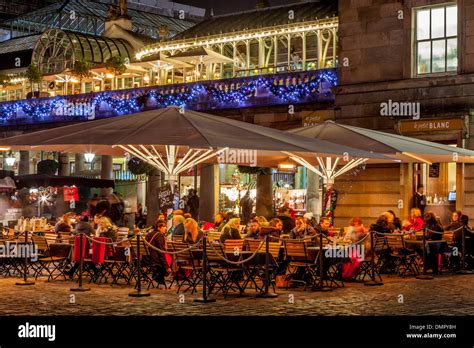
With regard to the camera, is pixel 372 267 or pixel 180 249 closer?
pixel 180 249

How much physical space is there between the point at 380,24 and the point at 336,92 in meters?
2.46

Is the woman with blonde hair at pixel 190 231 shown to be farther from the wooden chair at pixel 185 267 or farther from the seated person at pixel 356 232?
the seated person at pixel 356 232

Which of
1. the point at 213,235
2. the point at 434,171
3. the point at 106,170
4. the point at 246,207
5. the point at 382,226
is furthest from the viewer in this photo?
the point at 106,170

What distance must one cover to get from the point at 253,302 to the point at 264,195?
18.9 metres

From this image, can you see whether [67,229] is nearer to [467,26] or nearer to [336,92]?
[336,92]

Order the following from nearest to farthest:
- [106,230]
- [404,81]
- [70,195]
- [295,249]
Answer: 1. [295,249]
2. [106,230]
3. [404,81]
4. [70,195]

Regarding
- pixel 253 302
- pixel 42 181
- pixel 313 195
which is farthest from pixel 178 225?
pixel 313 195

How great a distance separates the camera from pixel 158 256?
1816cm

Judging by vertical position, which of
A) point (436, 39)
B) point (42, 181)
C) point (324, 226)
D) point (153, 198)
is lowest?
point (324, 226)

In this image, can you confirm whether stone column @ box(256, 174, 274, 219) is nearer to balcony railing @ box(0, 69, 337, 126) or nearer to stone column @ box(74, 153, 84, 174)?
balcony railing @ box(0, 69, 337, 126)

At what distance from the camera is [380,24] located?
27641mm

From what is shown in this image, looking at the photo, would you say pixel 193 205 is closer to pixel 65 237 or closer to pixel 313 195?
pixel 313 195

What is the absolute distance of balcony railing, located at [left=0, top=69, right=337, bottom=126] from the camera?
31.1 metres

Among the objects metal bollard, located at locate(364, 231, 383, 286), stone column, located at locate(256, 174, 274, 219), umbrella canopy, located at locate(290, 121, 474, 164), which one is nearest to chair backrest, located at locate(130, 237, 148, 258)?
metal bollard, located at locate(364, 231, 383, 286)
